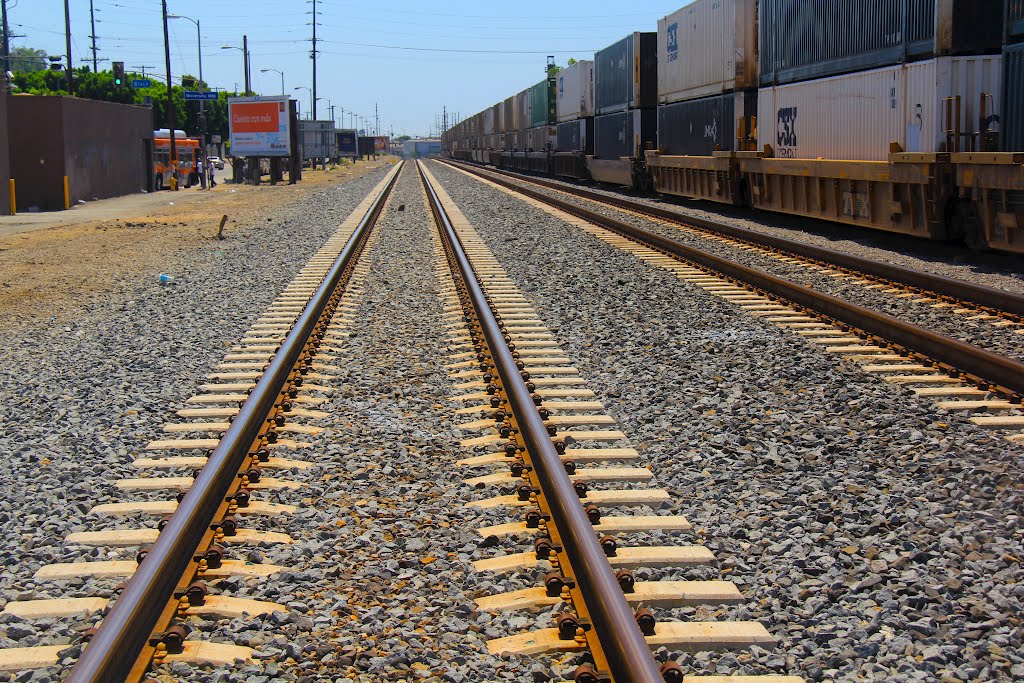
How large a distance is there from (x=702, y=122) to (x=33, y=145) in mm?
20392

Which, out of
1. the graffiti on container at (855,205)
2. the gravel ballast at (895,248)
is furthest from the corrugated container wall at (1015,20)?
the graffiti on container at (855,205)

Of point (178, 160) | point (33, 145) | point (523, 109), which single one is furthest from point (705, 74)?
point (178, 160)

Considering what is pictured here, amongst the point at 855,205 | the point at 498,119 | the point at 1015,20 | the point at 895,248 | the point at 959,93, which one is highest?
the point at 498,119

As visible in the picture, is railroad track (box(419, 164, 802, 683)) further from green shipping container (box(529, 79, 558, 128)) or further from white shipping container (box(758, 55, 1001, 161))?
green shipping container (box(529, 79, 558, 128))

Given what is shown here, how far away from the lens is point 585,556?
3883 millimetres

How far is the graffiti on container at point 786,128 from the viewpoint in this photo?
19.2 meters

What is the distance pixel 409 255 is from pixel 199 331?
6.39 m

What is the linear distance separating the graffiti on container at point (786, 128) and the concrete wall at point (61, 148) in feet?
73.6

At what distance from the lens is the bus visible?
49278mm

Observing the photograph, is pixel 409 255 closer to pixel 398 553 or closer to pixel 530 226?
pixel 530 226

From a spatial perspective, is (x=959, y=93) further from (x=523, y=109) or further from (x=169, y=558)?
(x=523, y=109)

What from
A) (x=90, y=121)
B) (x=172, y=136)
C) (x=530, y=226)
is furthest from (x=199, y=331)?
(x=172, y=136)

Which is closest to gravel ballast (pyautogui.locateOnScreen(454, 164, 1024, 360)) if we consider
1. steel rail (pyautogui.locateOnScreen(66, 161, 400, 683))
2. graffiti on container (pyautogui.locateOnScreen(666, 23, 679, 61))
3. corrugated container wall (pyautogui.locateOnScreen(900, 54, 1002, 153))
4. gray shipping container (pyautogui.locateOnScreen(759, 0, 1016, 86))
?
corrugated container wall (pyautogui.locateOnScreen(900, 54, 1002, 153))

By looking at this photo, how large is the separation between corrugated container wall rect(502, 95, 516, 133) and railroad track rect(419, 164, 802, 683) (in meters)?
56.2
